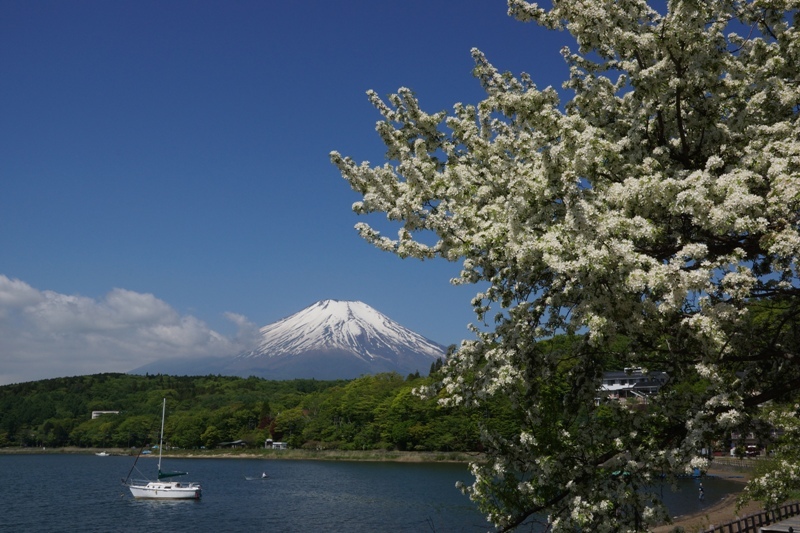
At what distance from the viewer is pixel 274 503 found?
5647 cm

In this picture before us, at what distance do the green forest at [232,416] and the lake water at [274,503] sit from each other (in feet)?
43.9

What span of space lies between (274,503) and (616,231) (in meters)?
56.3

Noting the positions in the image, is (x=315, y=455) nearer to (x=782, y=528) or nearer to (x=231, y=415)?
(x=231, y=415)

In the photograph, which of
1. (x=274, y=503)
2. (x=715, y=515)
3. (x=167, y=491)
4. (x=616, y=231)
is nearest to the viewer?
(x=616, y=231)

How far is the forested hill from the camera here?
10531 cm

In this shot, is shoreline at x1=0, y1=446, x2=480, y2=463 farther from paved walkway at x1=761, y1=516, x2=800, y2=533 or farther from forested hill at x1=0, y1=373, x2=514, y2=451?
paved walkway at x1=761, y1=516, x2=800, y2=533

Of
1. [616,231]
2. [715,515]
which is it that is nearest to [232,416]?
[715,515]

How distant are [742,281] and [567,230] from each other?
179 centimetres

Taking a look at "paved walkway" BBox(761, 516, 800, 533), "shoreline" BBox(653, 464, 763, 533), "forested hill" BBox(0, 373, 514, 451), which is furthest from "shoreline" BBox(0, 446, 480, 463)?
"paved walkway" BBox(761, 516, 800, 533)

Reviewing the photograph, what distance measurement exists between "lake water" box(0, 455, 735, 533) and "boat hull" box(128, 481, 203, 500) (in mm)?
1187

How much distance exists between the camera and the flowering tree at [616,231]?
6344mm

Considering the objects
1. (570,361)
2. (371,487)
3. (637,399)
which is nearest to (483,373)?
(570,361)

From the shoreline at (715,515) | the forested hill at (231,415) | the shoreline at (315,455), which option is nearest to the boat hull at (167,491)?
the shoreline at (315,455)

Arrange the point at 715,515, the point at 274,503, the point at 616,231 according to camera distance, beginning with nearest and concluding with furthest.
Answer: the point at 616,231 < the point at 715,515 < the point at 274,503
